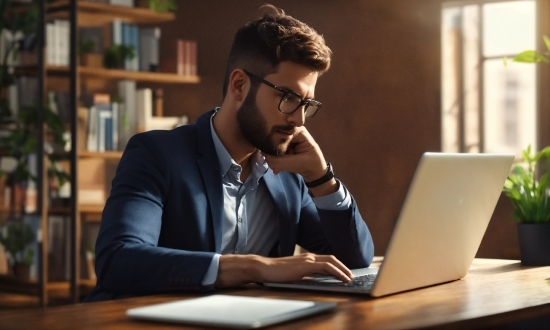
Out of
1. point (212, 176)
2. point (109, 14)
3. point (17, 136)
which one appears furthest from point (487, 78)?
point (212, 176)

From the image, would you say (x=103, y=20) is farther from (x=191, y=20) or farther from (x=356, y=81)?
(x=356, y=81)

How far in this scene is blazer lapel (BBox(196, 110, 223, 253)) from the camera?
1721 millimetres

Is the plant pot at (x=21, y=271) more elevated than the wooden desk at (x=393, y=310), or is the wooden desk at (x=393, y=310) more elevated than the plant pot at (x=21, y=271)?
the wooden desk at (x=393, y=310)

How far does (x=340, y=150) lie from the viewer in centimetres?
665

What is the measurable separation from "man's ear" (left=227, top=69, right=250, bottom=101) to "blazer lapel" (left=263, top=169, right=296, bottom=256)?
→ 21cm

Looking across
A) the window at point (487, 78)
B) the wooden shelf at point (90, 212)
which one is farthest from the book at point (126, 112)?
the window at point (487, 78)

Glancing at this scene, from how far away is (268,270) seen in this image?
140cm

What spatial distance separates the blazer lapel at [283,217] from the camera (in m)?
1.90

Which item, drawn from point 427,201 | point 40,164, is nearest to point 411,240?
point 427,201

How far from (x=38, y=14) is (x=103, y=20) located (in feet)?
2.31

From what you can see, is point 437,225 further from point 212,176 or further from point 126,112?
point 126,112

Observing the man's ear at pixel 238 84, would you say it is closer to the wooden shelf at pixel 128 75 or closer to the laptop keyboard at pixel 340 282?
the laptop keyboard at pixel 340 282

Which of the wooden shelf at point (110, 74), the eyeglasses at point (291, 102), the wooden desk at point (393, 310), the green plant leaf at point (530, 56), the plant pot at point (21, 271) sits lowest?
the plant pot at point (21, 271)

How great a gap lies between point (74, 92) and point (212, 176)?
299 cm
